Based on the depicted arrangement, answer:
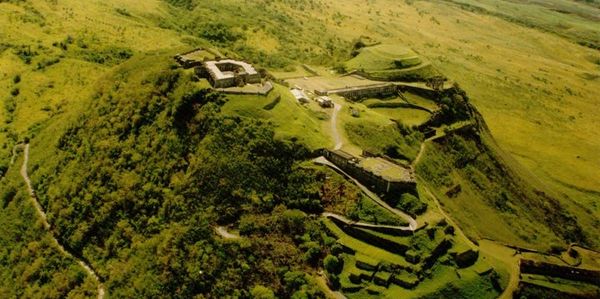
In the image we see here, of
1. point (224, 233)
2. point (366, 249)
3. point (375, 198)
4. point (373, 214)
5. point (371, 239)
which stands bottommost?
point (224, 233)

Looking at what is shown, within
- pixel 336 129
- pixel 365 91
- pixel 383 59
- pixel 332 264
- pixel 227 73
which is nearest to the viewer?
pixel 332 264

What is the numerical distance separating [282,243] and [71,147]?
31.5 m

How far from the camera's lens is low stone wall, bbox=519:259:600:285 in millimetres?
53281

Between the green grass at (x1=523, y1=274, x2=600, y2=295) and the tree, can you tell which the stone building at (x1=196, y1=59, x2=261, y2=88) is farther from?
the green grass at (x1=523, y1=274, x2=600, y2=295)

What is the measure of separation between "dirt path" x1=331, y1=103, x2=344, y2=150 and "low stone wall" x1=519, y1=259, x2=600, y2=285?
23.0m

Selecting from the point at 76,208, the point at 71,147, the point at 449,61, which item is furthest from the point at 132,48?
the point at 449,61

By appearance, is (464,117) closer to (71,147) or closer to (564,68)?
(71,147)

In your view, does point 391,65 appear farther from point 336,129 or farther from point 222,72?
point 222,72

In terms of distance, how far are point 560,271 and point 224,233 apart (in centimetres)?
3626

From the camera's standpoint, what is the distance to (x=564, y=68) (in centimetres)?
15762

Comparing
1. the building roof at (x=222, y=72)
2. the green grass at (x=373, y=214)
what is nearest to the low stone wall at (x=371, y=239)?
the green grass at (x=373, y=214)

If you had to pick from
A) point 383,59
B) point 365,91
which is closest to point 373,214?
point 365,91

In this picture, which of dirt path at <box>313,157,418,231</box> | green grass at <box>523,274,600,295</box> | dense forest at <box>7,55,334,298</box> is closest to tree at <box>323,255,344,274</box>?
dense forest at <box>7,55,334,298</box>

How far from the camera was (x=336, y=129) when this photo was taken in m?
61.5
